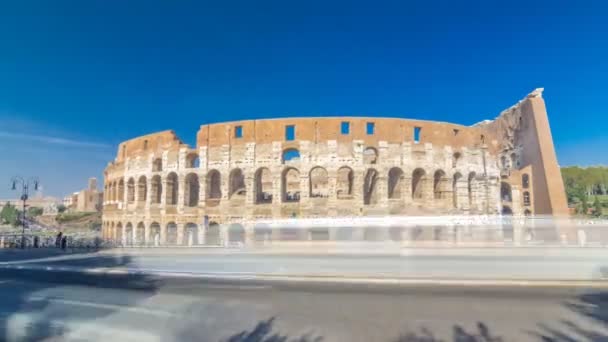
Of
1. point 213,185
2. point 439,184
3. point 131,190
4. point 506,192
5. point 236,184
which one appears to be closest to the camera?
point 439,184

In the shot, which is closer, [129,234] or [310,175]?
[310,175]

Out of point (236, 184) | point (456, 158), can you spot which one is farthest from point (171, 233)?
point (456, 158)

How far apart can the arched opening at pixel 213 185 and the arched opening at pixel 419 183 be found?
1319 centimetres

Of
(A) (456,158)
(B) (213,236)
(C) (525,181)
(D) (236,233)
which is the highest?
(A) (456,158)

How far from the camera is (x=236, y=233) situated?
19.4m

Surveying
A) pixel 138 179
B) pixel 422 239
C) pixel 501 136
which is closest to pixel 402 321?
pixel 422 239

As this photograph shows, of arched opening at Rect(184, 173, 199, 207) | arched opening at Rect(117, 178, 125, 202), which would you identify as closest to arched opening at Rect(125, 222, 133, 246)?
arched opening at Rect(117, 178, 125, 202)

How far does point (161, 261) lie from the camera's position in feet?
43.6

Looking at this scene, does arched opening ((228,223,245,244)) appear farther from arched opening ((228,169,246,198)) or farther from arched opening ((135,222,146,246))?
arched opening ((135,222,146,246))

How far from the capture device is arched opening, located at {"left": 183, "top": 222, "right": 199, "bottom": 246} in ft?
62.3

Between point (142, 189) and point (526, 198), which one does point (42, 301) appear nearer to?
point (142, 189)

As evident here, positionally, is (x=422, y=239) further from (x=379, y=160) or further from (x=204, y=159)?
(x=204, y=159)

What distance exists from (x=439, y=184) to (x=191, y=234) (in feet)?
53.7

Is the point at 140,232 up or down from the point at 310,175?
down
